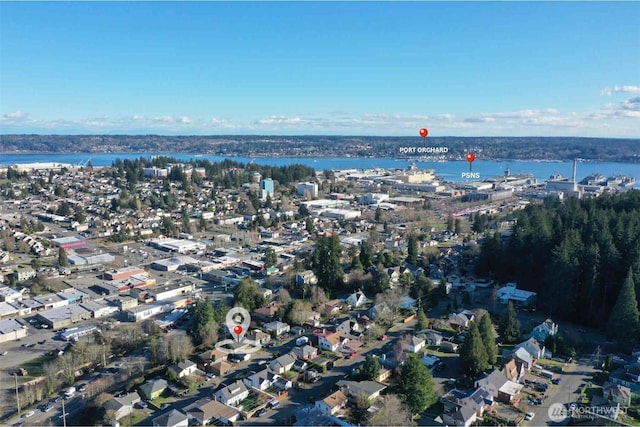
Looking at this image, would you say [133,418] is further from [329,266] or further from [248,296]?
[329,266]

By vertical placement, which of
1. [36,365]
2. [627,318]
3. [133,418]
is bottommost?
[36,365]

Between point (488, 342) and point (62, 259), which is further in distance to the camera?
point (62, 259)

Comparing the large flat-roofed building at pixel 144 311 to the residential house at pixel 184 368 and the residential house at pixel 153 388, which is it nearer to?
the residential house at pixel 184 368

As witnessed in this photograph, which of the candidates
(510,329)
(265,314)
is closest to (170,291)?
(265,314)

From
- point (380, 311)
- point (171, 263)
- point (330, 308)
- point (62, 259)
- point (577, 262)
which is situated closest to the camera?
point (380, 311)

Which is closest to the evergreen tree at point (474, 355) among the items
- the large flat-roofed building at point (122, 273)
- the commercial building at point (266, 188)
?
the large flat-roofed building at point (122, 273)

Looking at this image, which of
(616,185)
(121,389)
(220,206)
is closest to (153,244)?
(220,206)

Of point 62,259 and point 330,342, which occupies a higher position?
point 62,259

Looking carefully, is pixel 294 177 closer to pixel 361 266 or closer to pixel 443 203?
pixel 443 203
